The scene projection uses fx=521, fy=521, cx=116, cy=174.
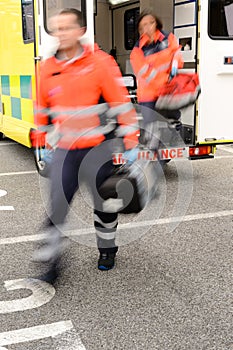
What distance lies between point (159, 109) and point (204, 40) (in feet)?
2.78

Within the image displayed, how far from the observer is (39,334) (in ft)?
9.03

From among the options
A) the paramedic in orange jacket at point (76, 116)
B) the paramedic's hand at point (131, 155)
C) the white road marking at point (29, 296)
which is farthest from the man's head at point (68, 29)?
the white road marking at point (29, 296)

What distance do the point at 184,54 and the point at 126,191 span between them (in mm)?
3197

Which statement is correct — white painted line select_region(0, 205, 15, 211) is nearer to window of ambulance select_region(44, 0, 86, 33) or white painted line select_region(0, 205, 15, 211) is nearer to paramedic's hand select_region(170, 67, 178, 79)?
window of ambulance select_region(44, 0, 86, 33)

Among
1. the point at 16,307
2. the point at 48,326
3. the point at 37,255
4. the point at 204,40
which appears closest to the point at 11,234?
the point at 37,255

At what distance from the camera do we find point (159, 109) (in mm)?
5445

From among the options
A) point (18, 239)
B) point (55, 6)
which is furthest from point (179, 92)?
point (18, 239)

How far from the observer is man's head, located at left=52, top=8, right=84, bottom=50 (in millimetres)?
3014

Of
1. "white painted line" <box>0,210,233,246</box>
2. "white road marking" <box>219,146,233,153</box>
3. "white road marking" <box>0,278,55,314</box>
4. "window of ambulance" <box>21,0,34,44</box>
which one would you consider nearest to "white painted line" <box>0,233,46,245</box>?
"white painted line" <box>0,210,233,246</box>

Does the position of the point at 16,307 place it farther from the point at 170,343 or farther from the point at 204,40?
the point at 204,40

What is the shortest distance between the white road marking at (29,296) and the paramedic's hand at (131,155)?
0.95m

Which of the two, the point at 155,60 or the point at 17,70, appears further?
the point at 17,70

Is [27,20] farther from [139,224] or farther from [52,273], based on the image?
[52,273]

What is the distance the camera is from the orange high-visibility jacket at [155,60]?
5.22 metres
